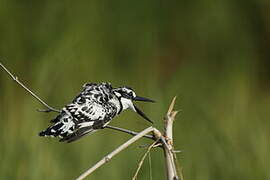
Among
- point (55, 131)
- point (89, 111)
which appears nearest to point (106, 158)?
point (55, 131)

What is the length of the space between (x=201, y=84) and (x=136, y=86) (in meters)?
0.45

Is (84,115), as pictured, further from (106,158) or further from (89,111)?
(106,158)

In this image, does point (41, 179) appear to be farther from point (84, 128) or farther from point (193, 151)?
point (84, 128)

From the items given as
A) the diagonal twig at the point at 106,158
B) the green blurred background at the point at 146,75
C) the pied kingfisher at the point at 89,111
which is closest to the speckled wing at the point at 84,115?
the pied kingfisher at the point at 89,111

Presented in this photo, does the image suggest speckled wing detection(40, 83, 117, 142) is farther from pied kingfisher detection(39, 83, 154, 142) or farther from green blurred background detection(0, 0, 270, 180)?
green blurred background detection(0, 0, 270, 180)

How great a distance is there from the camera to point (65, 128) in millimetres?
1587

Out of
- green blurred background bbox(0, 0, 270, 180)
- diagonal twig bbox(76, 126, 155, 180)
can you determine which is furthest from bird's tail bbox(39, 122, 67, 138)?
green blurred background bbox(0, 0, 270, 180)

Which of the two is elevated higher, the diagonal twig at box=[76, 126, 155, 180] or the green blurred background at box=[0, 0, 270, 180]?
the green blurred background at box=[0, 0, 270, 180]

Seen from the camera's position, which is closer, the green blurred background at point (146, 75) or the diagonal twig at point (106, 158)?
the diagonal twig at point (106, 158)

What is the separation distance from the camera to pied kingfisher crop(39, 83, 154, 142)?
1591 millimetres

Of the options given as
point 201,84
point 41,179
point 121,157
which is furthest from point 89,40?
point 41,179

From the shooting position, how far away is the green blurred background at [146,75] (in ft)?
9.12

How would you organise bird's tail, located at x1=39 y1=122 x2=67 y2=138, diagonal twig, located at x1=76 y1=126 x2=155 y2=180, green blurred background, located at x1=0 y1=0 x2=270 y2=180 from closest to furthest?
diagonal twig, located at x1=76 y1=126 x2=155 y2=180 → bird's tail, located at x1=39 y1=122 x2=67 y2=138 → green blurred background, located at x1=0 y1=0 x2=270 y2=180

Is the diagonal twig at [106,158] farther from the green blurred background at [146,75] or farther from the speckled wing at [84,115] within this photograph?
the green blurred background at [146,75]
